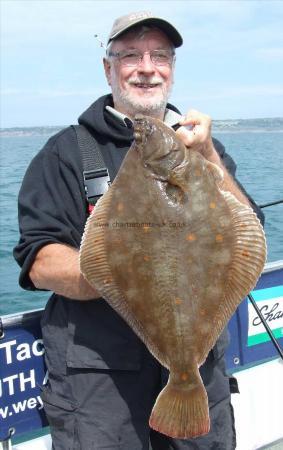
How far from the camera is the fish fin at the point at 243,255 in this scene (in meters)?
2.41

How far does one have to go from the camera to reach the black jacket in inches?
111

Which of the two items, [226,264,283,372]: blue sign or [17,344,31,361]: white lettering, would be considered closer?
[17,344,31,361]: white lettering

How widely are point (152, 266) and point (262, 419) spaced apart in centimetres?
254

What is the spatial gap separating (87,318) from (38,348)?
724 millimetres

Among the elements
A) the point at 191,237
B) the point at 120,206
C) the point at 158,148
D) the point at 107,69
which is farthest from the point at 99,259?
the point at 107,69

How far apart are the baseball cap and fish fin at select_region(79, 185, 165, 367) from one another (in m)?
1.14

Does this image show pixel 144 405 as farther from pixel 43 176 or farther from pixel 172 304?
pixel 43 176

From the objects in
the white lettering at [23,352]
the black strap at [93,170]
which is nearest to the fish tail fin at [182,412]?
the black strap at [93,170]

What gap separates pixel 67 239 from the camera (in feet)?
9.32

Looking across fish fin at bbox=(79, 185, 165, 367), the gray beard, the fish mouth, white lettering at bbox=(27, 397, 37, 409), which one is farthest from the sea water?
the fish mouth

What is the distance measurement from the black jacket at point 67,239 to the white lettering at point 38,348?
0.40 m

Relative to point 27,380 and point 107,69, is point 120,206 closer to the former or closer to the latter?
point 107,69

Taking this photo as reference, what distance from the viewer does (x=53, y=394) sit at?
9.59 feet

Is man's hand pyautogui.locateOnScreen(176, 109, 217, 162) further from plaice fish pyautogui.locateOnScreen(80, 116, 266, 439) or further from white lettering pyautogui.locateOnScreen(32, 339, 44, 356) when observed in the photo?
white lettering pyautogui.locateOnScreen(32, 339, 44, 356)
